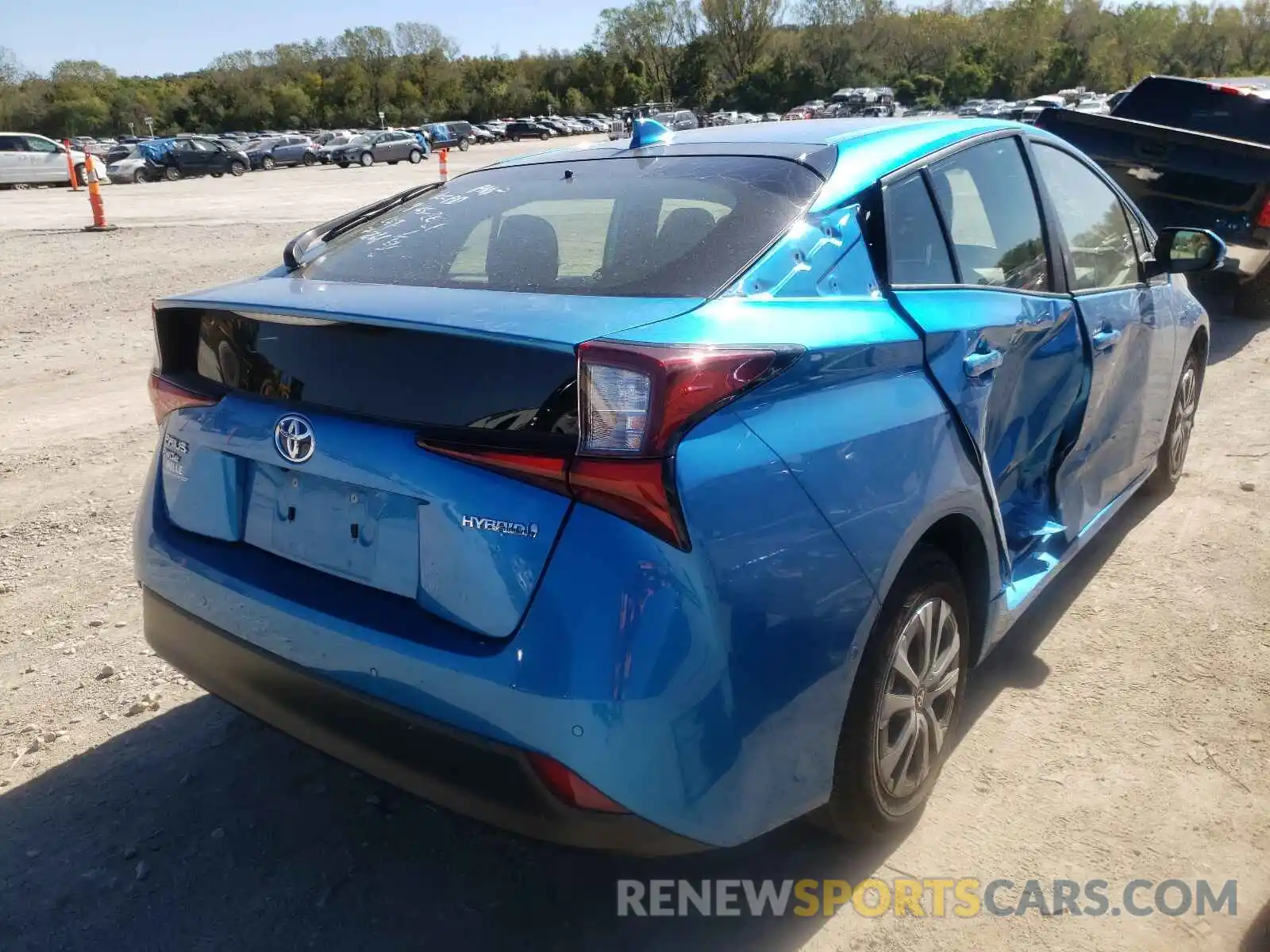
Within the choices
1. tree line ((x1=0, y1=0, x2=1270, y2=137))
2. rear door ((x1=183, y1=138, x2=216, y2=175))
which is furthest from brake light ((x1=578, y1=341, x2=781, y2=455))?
tree line ((x1=0, y1=0, x2=1270, y2=137))

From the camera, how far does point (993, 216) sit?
3154 millimetres

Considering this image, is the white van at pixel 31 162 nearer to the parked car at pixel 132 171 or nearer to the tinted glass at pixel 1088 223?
the parked car at pixel 132 171

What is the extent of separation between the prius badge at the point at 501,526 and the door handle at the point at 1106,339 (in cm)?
238

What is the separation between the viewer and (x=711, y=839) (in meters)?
1.90

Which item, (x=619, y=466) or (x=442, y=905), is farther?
(x=442, y=905)

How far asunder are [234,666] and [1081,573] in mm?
3307

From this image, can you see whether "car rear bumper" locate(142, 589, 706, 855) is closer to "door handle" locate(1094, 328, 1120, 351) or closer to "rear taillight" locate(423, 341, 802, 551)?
"rear taillight" locate(423, 341, 802, 551)

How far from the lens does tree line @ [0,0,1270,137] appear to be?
93062 mm

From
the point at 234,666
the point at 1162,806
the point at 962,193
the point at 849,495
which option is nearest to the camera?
the point at 849,495

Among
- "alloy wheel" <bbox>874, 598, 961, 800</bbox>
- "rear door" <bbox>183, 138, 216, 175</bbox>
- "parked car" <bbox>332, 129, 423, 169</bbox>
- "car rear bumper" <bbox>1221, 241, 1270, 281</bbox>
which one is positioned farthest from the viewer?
"parked car" <bbox>332, 129, 423, 169</bbox>

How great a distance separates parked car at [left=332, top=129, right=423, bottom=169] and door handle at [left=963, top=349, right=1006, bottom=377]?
48704mm

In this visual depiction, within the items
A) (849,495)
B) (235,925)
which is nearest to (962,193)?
(849,495)

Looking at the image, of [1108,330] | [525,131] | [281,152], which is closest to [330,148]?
[281,152]

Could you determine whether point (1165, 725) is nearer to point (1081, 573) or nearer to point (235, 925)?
point (1081, 573)
